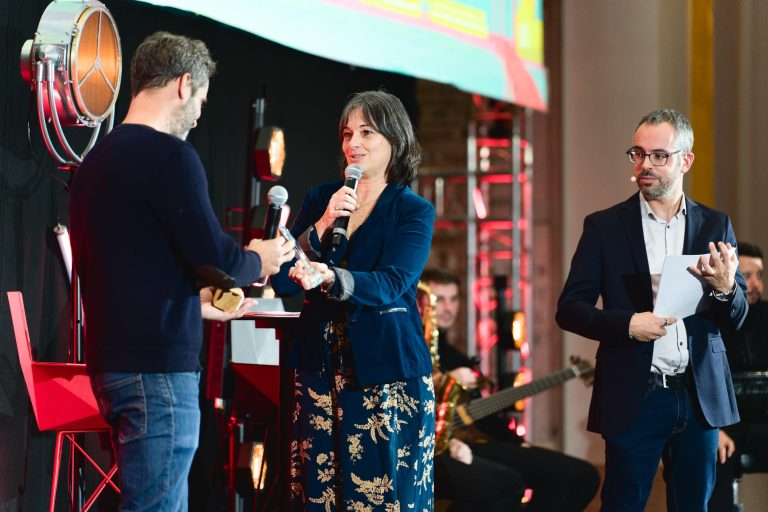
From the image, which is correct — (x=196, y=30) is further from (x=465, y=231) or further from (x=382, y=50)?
(x=465, y=231)

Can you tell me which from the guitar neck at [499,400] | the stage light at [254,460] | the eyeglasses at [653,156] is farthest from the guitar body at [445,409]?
the eyeglasses at [653,156]

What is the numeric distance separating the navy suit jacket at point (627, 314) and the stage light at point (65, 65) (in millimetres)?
1544

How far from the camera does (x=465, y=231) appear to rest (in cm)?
843

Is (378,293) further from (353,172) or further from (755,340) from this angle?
(755,340)

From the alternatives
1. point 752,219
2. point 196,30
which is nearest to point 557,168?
point 752,219

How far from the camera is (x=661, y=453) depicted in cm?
264

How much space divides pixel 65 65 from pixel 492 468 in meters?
2.18

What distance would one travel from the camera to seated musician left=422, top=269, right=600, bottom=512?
148 inches

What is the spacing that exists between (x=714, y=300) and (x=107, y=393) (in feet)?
5.17

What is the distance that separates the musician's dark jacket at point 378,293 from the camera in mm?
2244

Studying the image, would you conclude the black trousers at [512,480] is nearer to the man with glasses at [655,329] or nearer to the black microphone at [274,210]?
the man with glasses at [655,329]

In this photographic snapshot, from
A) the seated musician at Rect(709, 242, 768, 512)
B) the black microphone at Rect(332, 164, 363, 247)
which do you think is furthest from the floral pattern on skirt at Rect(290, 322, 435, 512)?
the seated musician at Rect(709, 242, 768, 512)

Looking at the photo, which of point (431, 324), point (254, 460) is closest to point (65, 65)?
point (254, 460)

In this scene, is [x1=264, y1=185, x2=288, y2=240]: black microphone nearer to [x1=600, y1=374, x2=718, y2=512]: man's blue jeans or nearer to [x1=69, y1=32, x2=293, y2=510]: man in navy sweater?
[x1=69, y1=32, x2=293, y2=510]: man in navy sweater
